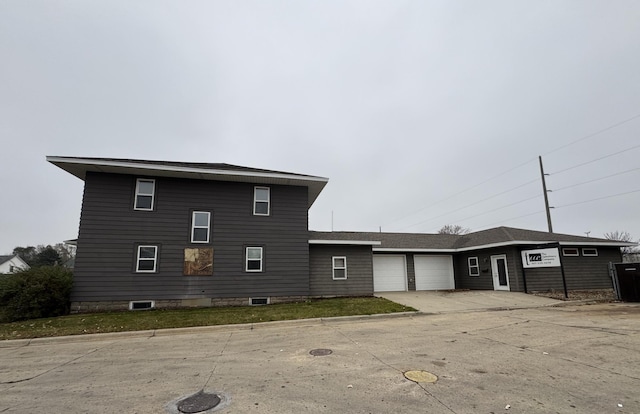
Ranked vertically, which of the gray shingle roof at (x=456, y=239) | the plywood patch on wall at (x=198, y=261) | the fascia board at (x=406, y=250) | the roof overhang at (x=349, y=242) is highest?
the gray shingle roof at (x=456, y=239)

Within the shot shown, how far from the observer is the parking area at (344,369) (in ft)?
12.2

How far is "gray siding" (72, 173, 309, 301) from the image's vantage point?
42.0ft

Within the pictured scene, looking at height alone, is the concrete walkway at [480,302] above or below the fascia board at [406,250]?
below

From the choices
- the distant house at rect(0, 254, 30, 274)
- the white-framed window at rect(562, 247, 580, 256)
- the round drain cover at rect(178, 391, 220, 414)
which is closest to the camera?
the round drain cover at rect(178, 391, 220, 414)

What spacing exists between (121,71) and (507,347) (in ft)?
67.9

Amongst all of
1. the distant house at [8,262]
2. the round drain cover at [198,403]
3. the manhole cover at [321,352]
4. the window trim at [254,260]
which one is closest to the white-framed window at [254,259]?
the window trim at [254,260]

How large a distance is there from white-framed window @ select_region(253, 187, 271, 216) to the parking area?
693 centimetres

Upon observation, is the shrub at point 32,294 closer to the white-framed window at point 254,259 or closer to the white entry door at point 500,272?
A: the white-framed window at point 254,259

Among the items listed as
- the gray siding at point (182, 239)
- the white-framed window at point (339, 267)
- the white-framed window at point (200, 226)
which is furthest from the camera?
the white-framed window at point (339, 267)

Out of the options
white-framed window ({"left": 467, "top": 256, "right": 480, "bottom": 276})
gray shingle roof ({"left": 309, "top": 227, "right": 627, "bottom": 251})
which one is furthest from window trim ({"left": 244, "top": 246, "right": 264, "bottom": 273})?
white-framed window ({"left": 467, "top": 256, "right": 480, "bottom": 276})

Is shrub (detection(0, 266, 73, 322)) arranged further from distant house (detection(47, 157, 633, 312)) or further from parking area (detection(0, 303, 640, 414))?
parking area (detection(0, 303, 640, 414))

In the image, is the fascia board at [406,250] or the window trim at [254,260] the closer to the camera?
the window trim at [254,260]

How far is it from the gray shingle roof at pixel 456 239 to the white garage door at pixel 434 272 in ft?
3.26

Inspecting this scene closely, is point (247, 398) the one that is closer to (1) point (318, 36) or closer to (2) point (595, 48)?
(1) point (318, 36)
